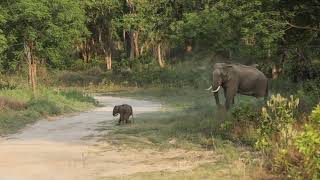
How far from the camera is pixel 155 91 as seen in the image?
3731cm

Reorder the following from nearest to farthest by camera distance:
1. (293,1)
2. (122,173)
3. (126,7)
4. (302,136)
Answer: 1. (302,136)
2. (122,173)
3. (293,1)
4. (126,7)

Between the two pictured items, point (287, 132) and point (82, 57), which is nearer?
point (287, 132)

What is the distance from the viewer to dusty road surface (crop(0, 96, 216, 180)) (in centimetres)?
1030

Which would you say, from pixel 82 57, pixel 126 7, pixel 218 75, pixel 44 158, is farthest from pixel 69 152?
pixel 82 57

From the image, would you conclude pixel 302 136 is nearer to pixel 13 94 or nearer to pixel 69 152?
pixel 69 152

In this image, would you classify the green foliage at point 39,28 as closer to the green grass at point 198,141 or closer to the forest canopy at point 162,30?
the forest canopy at point 162,30

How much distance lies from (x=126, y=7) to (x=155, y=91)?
63.4 feet

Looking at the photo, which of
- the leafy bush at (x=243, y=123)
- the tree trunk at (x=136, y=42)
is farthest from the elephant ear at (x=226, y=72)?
the tree trunk at (x=136, y=42)

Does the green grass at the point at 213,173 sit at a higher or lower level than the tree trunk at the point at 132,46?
lower

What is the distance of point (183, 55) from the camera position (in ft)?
184

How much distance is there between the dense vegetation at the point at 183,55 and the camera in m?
9.73

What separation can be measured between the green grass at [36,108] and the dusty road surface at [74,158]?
1808 mm

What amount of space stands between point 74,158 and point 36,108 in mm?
10076

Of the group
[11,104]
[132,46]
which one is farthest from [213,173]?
[132,46]
